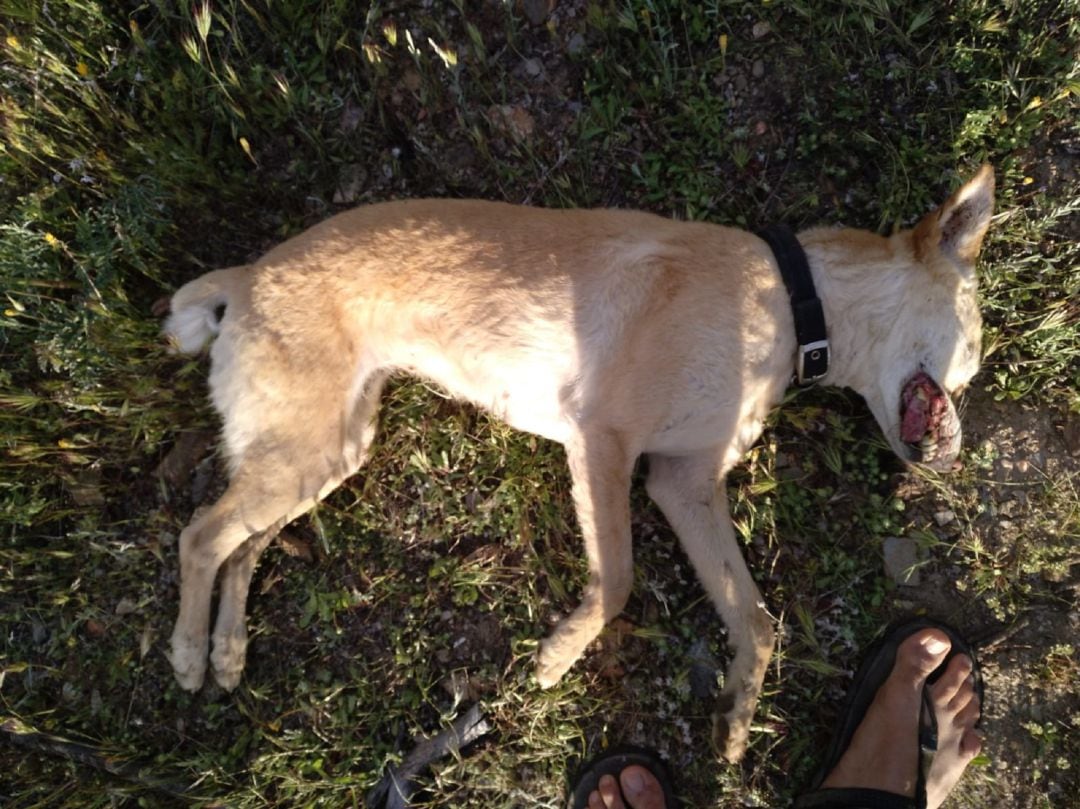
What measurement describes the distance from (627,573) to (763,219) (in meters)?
1.98

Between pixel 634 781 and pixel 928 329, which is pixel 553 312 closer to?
pixel 928 329

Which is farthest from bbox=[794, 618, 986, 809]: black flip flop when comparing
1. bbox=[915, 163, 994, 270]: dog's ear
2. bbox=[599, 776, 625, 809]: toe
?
bbox=[915, 163, 994, 270]: dog's ear

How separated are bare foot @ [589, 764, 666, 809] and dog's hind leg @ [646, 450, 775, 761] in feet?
1.24

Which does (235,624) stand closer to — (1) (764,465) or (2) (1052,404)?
(1) (764,465)

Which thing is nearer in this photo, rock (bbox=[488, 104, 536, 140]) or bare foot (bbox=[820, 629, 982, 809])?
bare foot (bbox=[820, 629, 982, 809])

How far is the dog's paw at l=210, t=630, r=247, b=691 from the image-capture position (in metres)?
3.28

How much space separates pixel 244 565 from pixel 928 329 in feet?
10.9

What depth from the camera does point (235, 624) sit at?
3.30 metres

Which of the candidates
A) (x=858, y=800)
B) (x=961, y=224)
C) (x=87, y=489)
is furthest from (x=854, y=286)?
(x=87, y=489)

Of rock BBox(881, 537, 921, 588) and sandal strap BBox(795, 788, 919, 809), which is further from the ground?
rock BBox(881, 537, 921, 588)

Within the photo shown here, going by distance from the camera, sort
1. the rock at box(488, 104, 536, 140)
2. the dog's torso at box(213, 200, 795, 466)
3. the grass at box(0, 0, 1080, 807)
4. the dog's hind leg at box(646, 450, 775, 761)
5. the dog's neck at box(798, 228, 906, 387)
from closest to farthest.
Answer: the dog's torso at box(213, 200, 795, 466) < the dog's neck at box(798, 228, 906, 387) < the dog's hind leg at box(646, 450, 775, 761) < the grass at box(0, 0, 1080, 807) < the rock at box(488, 104, 536, 140)

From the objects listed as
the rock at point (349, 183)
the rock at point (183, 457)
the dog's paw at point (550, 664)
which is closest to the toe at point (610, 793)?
the dog's paw at point (550, 664)

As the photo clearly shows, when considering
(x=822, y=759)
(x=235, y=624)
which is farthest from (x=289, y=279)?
(x=822, y=759)

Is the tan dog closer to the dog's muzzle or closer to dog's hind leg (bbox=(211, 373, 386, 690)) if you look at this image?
the dog's muzzle
